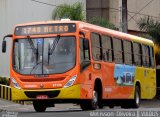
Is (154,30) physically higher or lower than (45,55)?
higher

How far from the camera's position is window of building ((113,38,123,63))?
26094 millimetres

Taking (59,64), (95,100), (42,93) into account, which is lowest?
(95,100)

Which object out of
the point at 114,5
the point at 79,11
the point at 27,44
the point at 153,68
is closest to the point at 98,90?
the point at 27,44

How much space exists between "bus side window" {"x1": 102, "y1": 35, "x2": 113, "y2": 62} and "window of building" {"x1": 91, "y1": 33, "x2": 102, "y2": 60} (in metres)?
0.52

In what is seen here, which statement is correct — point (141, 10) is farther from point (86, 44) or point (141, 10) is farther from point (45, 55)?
point (45, 55)

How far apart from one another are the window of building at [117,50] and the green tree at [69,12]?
13.3 m

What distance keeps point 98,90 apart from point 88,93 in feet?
4.80

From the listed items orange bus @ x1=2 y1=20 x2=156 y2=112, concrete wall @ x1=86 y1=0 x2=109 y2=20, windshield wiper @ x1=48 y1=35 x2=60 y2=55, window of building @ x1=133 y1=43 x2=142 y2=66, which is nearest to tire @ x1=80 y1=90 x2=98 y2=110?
orange bus @ x1=2 y1=20 x2=156 y2=112

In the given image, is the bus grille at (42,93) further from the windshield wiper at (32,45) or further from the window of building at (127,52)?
the window of building at (127,52)

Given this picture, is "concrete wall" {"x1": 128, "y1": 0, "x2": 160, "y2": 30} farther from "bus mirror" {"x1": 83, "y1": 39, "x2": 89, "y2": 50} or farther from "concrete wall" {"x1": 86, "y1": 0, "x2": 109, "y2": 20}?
"bus mirror" {"x1": 83, "y1": 39, "x2": 89, "y2": 50}

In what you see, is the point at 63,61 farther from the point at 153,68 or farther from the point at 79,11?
the point at 79,11

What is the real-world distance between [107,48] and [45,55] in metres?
3.62

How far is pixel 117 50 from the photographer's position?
26.3 metres

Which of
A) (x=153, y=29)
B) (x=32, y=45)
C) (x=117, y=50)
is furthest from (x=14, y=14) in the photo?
(x=32, y=45)
